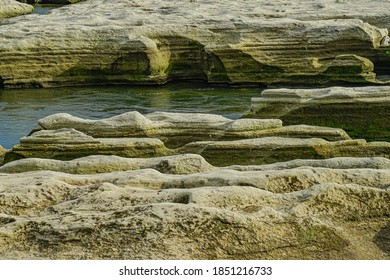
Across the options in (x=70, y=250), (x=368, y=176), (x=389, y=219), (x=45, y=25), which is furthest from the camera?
(x=45, y=25)

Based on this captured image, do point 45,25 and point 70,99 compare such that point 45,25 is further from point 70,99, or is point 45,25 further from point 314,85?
point 314,85

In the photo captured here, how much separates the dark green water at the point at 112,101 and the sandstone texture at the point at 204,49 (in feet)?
1.74

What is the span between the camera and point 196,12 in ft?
103

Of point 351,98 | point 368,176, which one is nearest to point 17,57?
point 351,98

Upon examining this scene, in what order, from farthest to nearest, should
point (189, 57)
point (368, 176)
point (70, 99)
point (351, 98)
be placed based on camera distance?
1. point (189, 57)
2. point (70, 99)
3. point (351, 98)
4. point (368, 176)

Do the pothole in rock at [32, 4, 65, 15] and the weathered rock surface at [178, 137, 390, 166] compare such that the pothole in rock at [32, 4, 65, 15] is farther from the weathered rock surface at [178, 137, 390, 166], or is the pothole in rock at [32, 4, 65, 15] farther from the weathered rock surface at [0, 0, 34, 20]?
the weathered rock surface at [178, 137, 390, 166]

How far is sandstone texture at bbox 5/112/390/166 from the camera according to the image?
48.3ft

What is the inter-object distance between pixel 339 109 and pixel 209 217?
7.94 meters

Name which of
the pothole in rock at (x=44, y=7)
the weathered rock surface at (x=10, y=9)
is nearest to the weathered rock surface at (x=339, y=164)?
the weathered rock surface at (x=10, y=9)

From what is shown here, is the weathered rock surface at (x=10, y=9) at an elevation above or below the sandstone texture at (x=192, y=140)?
below

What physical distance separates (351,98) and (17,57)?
14012 mm

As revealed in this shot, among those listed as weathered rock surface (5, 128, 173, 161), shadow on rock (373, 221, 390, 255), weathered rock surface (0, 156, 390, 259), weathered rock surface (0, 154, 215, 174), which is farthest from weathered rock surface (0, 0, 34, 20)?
shadow on rock (373, 221, 390, 255)

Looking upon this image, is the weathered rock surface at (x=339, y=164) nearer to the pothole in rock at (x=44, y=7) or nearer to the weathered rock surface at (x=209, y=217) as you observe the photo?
the weathered rock surface at (x=209, y=217)

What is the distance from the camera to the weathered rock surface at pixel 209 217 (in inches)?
379
